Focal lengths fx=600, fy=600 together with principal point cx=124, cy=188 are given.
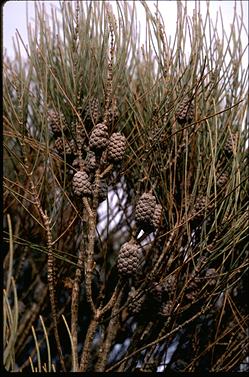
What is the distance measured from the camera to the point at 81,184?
2.86 ft

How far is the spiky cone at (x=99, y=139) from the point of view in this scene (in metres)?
0.86

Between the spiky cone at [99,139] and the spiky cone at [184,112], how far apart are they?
136 millimetres

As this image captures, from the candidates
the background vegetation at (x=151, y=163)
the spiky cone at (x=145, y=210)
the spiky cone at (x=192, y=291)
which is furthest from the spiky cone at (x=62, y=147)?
the spiky cone at (x=192, y=291)

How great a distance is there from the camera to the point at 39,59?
3.33ft

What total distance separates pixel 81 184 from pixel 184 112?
0.21 m

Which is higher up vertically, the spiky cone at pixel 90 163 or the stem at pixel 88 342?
the spiky cone at pixel 90 163

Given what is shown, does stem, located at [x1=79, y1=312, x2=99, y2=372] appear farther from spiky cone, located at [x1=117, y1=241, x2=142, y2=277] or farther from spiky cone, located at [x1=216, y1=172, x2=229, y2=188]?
spiky cone, located at [x1=216, y1=172, x2=229, y2=188]

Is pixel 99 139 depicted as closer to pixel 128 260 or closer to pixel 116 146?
pixel 116 146

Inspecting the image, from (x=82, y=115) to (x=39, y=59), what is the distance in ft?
0.41

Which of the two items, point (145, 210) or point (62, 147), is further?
point (62, 147)

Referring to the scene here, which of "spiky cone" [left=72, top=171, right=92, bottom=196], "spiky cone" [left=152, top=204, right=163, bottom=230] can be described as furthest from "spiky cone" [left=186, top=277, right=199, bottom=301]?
"spiky cone" [left=72, top=171, right=92, bottom=196]

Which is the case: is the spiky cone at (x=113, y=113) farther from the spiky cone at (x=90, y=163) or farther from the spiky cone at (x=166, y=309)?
the spiky cone at (x=166, y=309)

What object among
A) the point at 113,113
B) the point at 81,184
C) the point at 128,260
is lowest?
the point at 128,260

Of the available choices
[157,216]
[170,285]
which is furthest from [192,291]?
[157,216]
